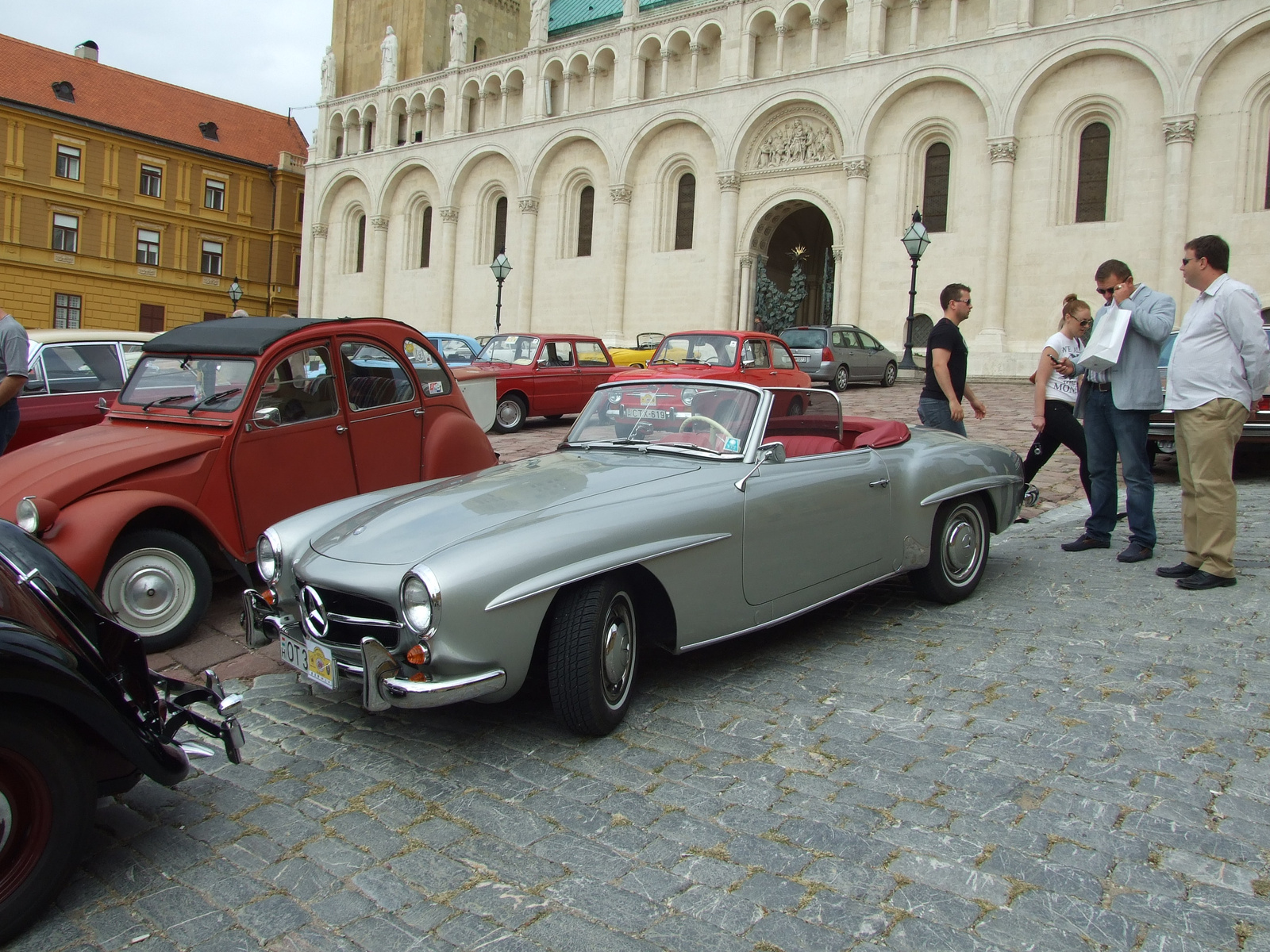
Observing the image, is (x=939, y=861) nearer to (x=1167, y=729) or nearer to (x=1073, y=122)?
(x=1167, y=729)

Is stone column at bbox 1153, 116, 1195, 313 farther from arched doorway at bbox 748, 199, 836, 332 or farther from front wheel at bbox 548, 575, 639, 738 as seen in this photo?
front wheel at bbox 548, 575, 639, 738

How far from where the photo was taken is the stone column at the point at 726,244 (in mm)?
30703

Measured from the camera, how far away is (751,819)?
3025mm

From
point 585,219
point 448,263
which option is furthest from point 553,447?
point 448,263

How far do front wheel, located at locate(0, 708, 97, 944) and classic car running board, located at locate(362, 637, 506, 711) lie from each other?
892mm

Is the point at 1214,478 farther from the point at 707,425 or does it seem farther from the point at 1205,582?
the point at 707,425

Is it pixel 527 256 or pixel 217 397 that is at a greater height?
pixel 527 256

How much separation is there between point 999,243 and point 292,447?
24.1 metres

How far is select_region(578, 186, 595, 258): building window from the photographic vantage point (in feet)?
116

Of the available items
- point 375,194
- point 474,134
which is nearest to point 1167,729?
point 474,134

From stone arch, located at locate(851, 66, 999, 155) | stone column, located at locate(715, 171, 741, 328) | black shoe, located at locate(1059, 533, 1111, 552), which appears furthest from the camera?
stone column, located at locate(715, 171, 741, 328)

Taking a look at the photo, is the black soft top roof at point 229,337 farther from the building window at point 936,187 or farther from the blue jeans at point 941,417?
the building window at point 936,187

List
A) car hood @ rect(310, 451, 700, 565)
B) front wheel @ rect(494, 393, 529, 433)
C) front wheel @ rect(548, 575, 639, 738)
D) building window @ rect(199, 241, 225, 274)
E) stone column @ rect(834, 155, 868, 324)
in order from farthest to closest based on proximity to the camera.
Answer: building window @ rect(199, 241, 225, 274) → stone column @ rect(834, 155, 868, 324) → front wheel @ rect(494, 393, 529, 433) → car hood @ rect(310, 451, 700, 565) → front wheel @ rect(548, 575, 639, 738)

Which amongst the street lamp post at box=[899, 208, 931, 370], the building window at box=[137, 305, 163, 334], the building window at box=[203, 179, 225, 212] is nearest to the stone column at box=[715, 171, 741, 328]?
the street lamp post at box=[899, 208, 931, 370]
